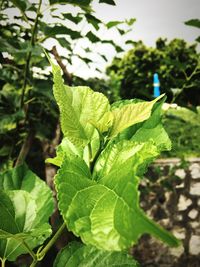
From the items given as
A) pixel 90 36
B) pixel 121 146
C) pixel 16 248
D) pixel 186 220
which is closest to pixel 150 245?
pixel 186 220

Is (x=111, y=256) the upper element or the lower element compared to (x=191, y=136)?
upper

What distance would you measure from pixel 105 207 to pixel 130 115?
0.43 feet

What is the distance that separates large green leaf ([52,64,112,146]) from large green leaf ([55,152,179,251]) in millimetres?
39

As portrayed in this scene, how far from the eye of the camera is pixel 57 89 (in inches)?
14.9

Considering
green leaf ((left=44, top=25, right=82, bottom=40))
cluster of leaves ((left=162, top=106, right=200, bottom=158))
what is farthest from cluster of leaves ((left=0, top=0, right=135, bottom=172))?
cluster of leaves ((left=162, top=106, right=200, bottom=158))

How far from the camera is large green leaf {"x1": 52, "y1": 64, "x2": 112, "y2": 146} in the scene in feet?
1.30

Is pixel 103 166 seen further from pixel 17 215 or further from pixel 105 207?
pixel 17 215

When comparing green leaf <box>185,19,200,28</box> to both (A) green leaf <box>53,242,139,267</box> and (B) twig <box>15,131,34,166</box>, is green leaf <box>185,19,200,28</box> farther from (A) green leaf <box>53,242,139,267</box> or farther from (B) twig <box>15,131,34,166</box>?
(A) green leaf <box>53,242,139,267</box>

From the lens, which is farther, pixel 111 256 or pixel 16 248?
pixel 16 248

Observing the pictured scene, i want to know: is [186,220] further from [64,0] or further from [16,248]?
[16,248]

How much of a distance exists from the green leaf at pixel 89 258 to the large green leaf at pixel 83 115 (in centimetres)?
20

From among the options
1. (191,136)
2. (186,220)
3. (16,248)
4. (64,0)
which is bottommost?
(186,220)

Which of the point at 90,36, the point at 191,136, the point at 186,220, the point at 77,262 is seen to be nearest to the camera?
the point at 77,262

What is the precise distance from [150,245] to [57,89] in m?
3.84
